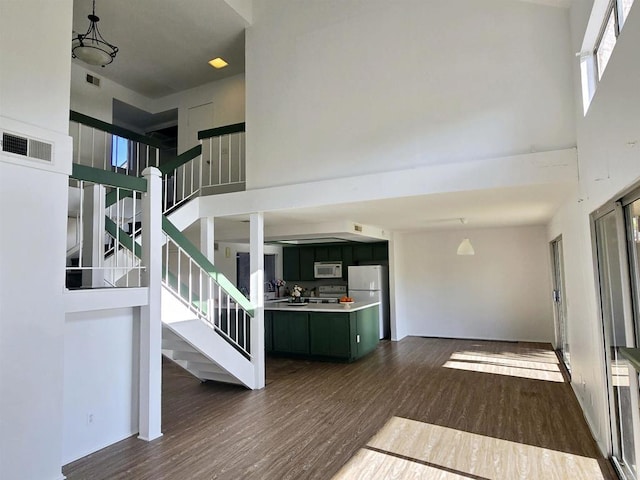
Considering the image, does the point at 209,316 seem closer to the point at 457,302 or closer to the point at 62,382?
the point at 62,382

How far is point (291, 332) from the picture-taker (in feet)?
22.5

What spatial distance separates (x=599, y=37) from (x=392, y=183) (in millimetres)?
2048

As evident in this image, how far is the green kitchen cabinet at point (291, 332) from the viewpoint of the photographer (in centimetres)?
675

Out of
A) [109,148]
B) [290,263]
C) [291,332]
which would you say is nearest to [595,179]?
[291,332]

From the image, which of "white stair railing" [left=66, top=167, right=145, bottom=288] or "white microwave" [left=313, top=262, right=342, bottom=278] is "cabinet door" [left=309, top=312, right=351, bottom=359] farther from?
"white stair railing" [left=66, top=167, right=145, bottom=288]

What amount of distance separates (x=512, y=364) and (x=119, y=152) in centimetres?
765

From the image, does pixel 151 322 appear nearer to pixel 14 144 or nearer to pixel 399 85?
pixel 14 144

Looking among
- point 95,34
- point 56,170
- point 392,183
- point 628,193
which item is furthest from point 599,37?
point 95,34

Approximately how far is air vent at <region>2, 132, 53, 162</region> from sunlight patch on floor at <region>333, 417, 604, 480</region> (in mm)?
3228

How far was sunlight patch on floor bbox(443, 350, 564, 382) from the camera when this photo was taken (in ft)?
18.0

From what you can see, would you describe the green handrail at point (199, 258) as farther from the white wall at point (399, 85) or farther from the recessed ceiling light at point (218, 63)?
the recessed ceiling light at point (218, 63)

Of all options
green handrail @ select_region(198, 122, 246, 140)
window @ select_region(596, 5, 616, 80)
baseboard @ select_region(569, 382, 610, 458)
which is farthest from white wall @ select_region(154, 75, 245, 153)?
baseboard @ select_region(569, 382, 610, 458)

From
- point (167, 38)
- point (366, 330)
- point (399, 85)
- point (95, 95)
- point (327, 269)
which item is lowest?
point (366, 330)

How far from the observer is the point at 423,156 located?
418cm
